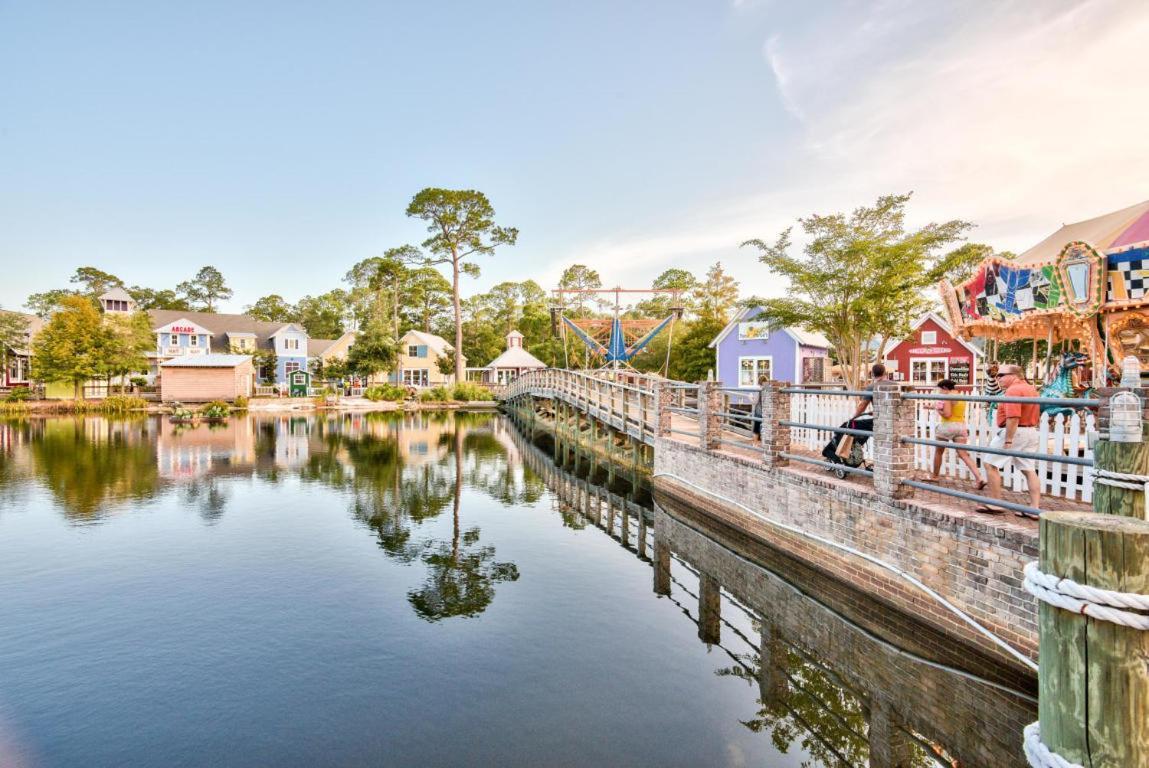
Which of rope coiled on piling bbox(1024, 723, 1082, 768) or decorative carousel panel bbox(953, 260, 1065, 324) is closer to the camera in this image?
rope coiled on piling bbox(1024, 723, 1082, 768)

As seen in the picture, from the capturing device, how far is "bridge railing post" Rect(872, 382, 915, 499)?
6.86 metres

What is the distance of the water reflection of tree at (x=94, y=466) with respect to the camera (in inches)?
551

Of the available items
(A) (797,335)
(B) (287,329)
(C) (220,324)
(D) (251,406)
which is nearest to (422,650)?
(A) (797,335)

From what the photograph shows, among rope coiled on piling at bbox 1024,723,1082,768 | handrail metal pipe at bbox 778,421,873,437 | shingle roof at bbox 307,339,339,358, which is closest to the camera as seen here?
rope coiled on piling at bbox 1024,723,1082,768

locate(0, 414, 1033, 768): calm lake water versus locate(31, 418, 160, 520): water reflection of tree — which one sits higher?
locate(31, 418, 160, 520): water reflection of tree

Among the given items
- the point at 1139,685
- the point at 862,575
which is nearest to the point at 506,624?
the point at 862,575

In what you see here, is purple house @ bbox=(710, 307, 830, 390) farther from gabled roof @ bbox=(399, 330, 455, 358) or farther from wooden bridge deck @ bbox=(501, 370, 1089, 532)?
gabled roof @ bbox=(399, 330, 455, 358)

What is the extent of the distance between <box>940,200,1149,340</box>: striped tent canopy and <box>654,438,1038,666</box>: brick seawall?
5.30 m

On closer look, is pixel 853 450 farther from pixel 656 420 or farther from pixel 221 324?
pixel 221 324

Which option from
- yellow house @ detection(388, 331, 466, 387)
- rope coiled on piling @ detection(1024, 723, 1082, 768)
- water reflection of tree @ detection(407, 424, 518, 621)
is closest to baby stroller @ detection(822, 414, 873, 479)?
water reflection of tree @ detection(407, 424, 518, 621)

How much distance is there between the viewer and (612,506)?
47.1 feet

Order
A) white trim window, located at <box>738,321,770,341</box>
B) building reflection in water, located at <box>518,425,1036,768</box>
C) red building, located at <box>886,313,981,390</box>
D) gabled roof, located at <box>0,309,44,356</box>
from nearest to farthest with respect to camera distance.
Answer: building reflection in water, located at <box>518,425,1036,768</box>, red building, located at <box>886,313,981,390</box>, white trim window, located at <box>738,321,770,341</box>, gabled roof, located at <box>0,309,44,356</box>

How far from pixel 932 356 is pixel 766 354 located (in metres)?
7.60

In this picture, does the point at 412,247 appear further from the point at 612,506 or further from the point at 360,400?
the point at 612,506
